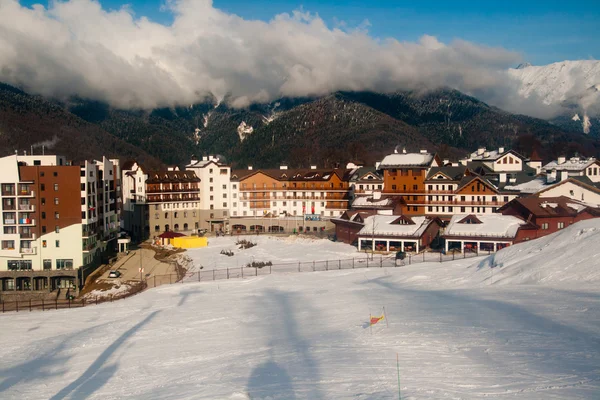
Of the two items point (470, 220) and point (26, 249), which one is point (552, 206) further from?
point (26, 249)

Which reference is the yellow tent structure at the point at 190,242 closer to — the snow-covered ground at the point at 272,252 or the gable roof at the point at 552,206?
the snow-covered ground at the point at 272,252

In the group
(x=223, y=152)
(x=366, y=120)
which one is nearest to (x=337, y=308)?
(x=366, y=120)

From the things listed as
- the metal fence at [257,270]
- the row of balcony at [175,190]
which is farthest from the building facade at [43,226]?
the row of balcony at [175,190]

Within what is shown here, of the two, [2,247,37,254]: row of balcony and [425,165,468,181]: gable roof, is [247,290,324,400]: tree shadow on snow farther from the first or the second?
[425,165,468,181]: gable roof

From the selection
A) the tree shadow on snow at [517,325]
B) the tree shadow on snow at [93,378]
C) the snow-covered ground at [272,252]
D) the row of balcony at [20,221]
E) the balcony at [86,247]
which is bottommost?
the tree shadow on snow at [93,378]

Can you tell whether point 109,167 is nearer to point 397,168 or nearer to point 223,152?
point 397,168

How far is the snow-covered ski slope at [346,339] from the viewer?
13.1 metres

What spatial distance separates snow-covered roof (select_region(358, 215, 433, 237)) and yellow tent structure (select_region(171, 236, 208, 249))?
17164mm

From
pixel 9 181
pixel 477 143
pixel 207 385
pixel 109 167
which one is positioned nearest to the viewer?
pixel 207 385

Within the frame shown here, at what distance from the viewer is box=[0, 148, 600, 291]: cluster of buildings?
45.3 metres

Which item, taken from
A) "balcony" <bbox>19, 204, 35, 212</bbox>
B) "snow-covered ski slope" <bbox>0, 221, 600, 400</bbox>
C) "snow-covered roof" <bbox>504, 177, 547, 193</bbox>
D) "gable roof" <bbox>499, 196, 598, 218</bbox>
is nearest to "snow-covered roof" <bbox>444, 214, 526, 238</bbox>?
"gable roof" <bbox>499, 196, 598, 218</bbox>

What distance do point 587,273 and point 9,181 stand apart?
44132mm

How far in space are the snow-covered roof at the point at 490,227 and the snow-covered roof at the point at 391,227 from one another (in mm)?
2980

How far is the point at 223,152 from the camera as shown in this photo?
16538 centimetres
